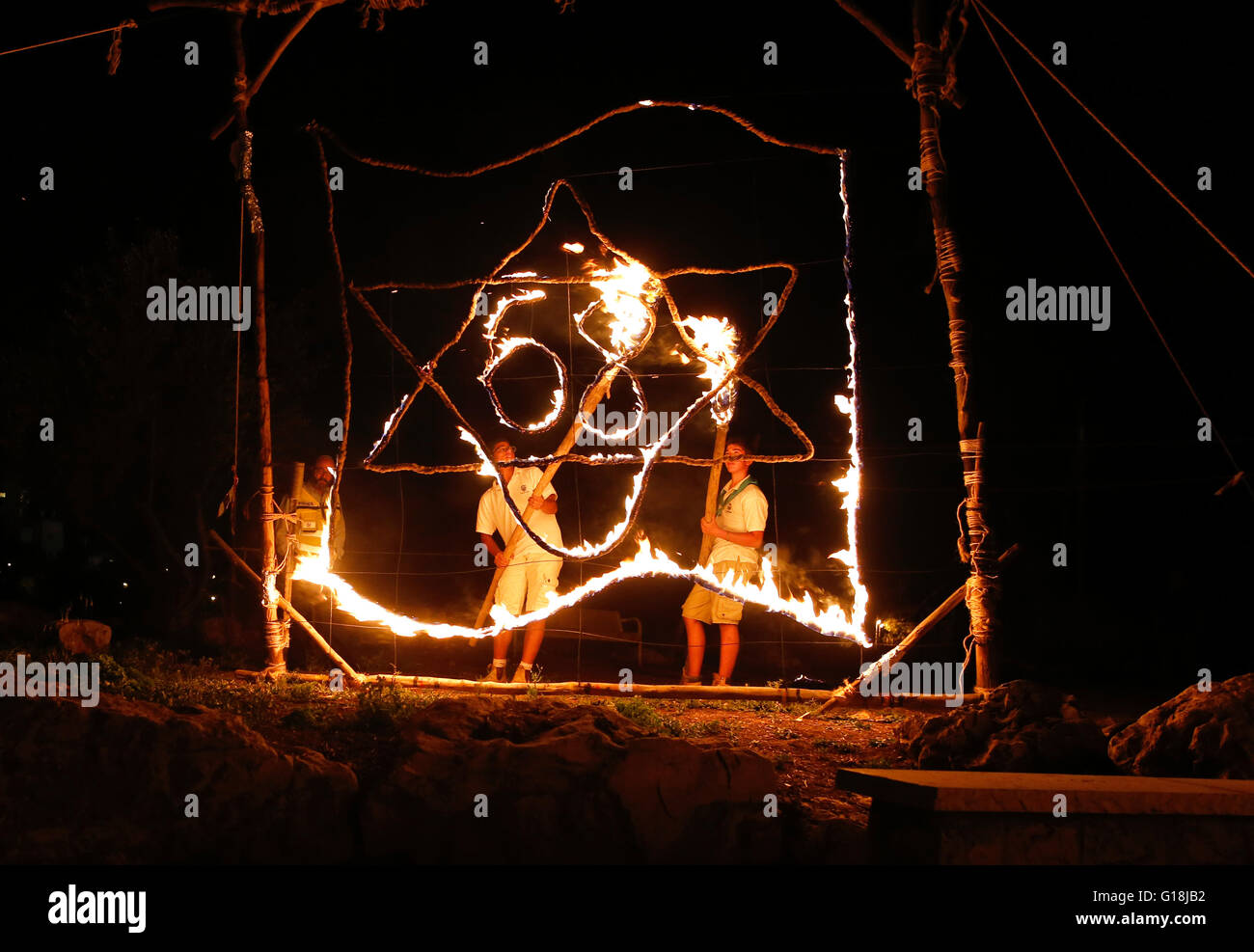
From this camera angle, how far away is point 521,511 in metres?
8.91

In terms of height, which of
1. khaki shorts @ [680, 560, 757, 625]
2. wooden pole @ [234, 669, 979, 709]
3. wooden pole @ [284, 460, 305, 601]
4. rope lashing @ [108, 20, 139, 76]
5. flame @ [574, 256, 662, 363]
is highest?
rope lashing @ [108, 20, 139, 76]

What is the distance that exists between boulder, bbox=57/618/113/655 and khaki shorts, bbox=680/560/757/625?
18.2 ft

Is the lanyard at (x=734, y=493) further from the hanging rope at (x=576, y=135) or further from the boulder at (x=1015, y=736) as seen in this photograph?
the boulder at (x=1015, y=736)

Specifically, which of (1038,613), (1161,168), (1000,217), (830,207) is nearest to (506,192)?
(830,207)

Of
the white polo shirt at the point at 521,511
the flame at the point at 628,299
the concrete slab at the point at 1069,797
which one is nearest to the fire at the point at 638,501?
the flame at the point at 628,299

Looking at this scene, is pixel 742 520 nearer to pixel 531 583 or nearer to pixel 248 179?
pixel 531 583

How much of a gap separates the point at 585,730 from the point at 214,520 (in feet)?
30.4

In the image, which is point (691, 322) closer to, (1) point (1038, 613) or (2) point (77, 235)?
(1) point (1038, 613)

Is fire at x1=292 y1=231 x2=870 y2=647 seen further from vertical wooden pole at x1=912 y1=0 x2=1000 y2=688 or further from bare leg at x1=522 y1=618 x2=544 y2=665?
vertical wooden pole at x1=912 y1=0 x2=1000 y2=688

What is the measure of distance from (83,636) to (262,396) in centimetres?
309

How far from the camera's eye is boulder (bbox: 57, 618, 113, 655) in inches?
352

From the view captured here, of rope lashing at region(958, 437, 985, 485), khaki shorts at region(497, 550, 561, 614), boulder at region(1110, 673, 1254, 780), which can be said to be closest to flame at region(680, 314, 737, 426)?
rope lashing at region(958, 437, 985, 485)

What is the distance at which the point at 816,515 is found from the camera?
1168 cm

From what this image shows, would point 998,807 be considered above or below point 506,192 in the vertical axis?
below
